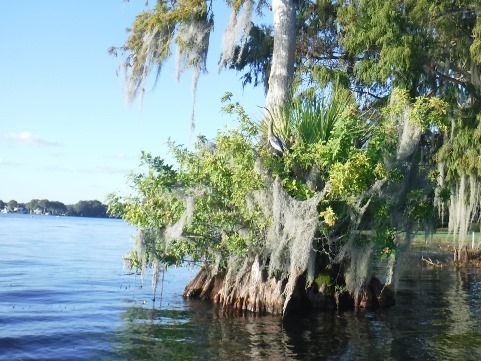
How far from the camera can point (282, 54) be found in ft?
52.2

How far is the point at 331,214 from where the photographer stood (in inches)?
463

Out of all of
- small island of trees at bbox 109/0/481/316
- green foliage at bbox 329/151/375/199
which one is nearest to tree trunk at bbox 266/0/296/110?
small island of trees at bbox 109/0/481/316

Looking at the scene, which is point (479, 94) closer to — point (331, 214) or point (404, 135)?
point (404, 135)

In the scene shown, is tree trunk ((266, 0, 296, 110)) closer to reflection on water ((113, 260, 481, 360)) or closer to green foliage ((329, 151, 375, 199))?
green foliage ((329, 151, 375, 199))

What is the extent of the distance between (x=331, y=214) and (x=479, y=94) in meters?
8.84

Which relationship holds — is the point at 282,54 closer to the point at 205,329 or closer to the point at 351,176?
the point at 351,176

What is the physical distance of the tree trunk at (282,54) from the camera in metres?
15.5

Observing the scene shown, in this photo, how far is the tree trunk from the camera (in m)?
15.5

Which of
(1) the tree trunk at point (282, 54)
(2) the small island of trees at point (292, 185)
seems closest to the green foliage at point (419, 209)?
(2) the small island of trees at point (292, 185)

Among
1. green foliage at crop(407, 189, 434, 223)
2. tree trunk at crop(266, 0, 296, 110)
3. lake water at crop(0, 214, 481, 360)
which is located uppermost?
tree trunk at crop(266, 0, 296, 110)

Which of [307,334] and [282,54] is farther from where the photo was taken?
[282,54]

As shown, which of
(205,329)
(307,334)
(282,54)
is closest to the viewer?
(307,334)

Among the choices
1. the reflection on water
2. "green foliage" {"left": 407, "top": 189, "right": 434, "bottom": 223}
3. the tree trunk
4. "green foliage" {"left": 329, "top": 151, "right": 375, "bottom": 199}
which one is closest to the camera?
the reflection on water

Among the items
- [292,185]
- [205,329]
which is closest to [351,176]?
[292,185]
